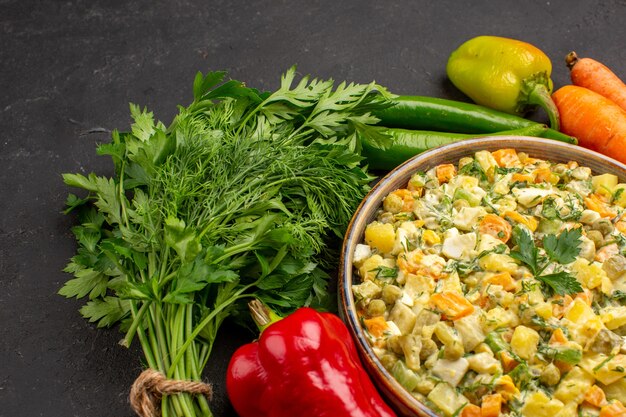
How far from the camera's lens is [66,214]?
3.90 metres

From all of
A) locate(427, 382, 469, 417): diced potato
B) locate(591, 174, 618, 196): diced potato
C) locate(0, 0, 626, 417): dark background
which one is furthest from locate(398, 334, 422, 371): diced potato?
locate(591, 174, 618, 196): diced potato

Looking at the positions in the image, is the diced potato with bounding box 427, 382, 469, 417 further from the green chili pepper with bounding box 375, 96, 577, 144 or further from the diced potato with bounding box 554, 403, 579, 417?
the green chili pepper with bounding box 375, 96, 577, 144

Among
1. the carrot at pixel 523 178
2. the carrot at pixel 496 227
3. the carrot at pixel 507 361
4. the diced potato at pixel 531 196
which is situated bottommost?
the carrot at pixel 507 361

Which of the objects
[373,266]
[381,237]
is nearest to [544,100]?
[381,237]

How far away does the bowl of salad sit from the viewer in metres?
2.83

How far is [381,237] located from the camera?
3.27m

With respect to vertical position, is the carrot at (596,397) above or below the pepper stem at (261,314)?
above

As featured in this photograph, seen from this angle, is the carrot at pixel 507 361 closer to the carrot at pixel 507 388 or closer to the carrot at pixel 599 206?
the carrot at pixel 507 388

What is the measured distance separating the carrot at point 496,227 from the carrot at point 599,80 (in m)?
1.56

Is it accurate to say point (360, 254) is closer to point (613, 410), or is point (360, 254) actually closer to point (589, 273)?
point (589, 273)

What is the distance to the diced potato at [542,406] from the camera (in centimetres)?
274

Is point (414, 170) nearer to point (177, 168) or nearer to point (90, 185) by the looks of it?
point (177, 168)

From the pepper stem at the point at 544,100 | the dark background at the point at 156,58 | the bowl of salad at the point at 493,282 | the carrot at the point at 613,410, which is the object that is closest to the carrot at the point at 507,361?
the bowl of salad at the point at 493,282

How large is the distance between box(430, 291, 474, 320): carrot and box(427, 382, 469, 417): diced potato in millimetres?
269
